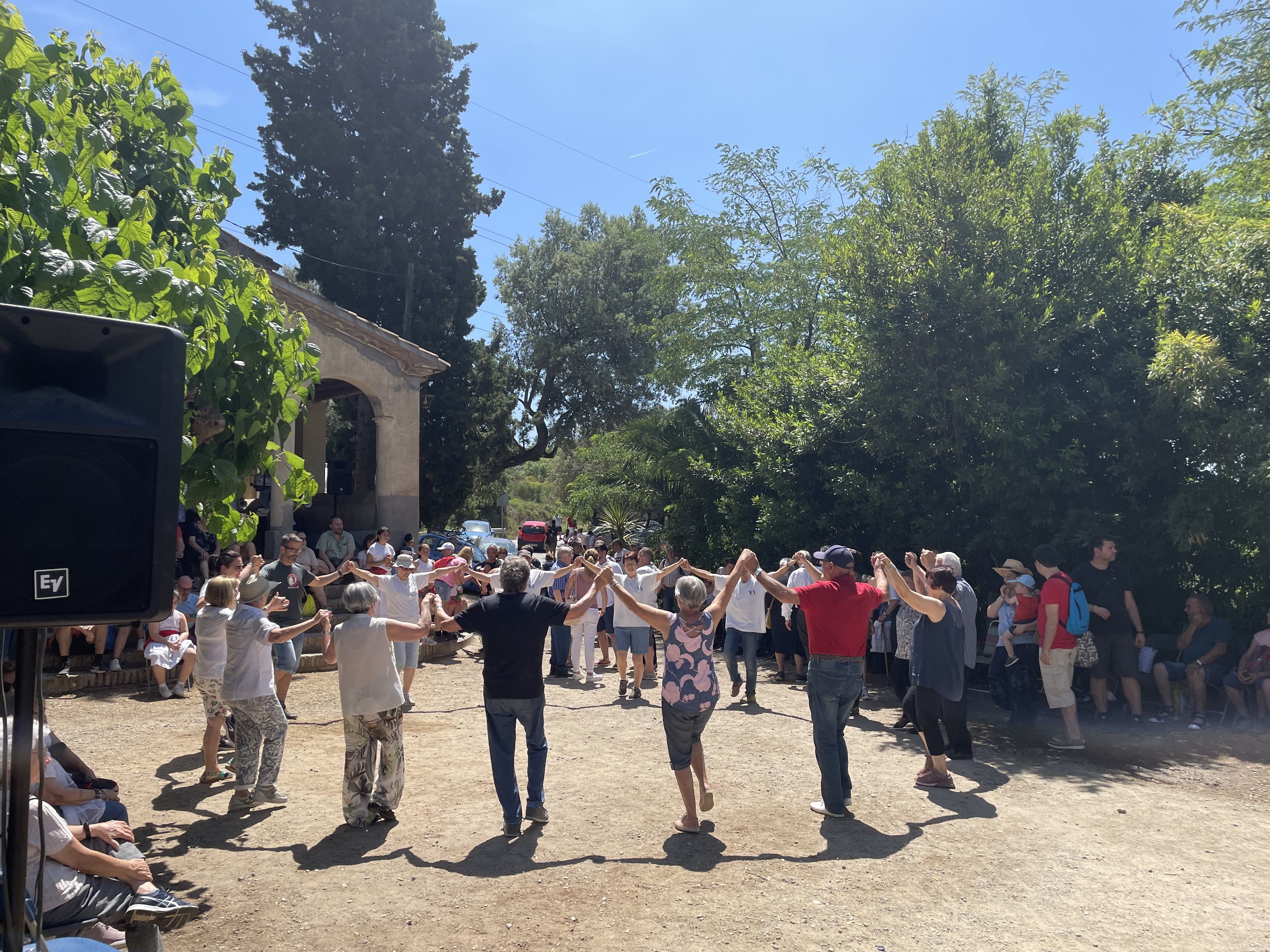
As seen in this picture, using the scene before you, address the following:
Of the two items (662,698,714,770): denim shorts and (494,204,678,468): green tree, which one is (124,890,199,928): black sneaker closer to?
(662,698,714,770): denim shorts

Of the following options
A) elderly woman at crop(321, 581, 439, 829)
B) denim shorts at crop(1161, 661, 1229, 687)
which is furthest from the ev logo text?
denim shorts at crop(1161, 661, 1229, 687)

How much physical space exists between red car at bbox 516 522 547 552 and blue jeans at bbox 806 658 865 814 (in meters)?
28.9

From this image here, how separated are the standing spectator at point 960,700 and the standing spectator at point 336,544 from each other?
11007 mm

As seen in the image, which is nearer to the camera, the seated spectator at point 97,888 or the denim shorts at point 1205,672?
the seated spectator at point 97,888

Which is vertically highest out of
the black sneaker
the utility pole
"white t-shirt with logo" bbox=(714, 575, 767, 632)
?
the utility pole

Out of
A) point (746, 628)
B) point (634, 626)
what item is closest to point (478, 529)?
point (634, 626)

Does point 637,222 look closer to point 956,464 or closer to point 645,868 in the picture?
point 956,464

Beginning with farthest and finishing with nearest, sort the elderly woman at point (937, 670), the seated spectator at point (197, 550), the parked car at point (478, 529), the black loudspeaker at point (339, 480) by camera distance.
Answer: the parked car at point (478, 529) → the black loudspeaker at point (339, 480) → the seated spectator at point (197, 550) → the elderly woman at point (937, 670)

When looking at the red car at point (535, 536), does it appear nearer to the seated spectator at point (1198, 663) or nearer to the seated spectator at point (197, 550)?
Answer: the seated spectator at point (197, 550)

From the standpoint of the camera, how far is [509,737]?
5.74 meters

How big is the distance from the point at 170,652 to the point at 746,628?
22.0 feet

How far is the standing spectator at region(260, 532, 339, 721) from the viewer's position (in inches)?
309

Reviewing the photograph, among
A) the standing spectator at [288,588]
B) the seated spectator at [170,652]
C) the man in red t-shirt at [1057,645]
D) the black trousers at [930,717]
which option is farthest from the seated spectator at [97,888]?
the man in red t-shirt at [1057,645]

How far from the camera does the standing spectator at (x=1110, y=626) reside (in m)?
9.00
